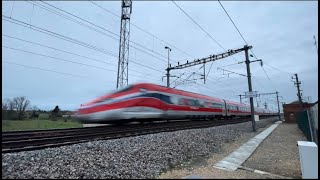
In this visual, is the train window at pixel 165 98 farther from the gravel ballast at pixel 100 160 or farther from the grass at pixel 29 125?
the gravel ballast at pixel 100 160

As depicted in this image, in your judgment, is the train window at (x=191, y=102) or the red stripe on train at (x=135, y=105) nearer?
the red stripe on train at (x=135, y=105)

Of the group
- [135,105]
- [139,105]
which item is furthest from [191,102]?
[135,105]

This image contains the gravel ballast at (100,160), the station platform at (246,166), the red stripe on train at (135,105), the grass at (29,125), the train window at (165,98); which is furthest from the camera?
the grass at (29,125)

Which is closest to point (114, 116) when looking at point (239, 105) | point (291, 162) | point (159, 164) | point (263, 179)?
point (159, 164)

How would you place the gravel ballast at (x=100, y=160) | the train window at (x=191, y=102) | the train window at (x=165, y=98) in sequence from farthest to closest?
the train window at (x=191, y=102) < the train window at (x=165, y=98) < the gravel ballast at (x=100, y=160)

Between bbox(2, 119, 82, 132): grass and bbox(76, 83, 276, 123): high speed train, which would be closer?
bbox(76, 83, 276, 123): high speed train

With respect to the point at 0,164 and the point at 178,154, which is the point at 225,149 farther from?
the point at 0,164

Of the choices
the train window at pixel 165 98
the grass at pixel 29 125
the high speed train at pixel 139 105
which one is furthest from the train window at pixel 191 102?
the grass at pixel 29 125

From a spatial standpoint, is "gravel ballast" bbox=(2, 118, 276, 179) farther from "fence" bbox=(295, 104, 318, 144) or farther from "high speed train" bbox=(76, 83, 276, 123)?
"high speed train" bbox=(76, 83, 276, 123)

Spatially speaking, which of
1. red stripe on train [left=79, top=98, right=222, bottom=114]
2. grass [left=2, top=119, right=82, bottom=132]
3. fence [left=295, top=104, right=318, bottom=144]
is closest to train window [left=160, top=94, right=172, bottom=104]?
red stripe on train [left=79, top=98, right=222, bottom=114]

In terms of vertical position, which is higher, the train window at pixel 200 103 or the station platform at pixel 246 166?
the train window at pixel 200 103

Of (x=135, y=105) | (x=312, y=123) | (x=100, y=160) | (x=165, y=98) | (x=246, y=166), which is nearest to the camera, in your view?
(x=100, y=160)

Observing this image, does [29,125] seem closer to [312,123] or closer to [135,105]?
[135,105]

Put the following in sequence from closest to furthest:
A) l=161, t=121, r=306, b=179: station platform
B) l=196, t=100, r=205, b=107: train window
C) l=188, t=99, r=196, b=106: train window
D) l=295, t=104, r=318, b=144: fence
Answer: l=161, t=121, r=306, b=179: station platform, l=295, t=104, r=318, b=144: fence, l=188, t=99, r=196, b=106: train window, l=196, t=100, r=205, b=107: train window
